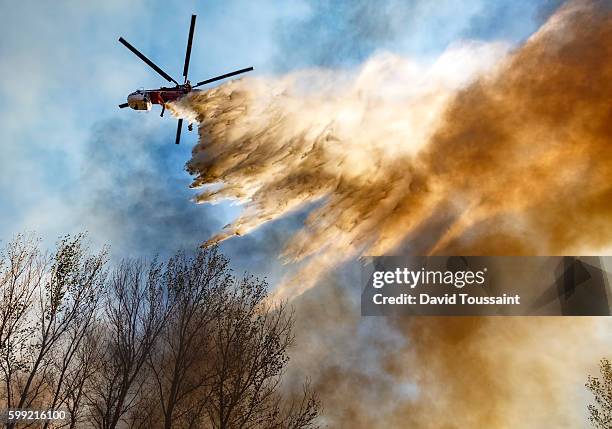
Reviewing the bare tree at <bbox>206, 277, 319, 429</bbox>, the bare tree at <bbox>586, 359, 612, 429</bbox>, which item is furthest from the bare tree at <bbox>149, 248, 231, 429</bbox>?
the bare tree at <bbox>586, 359, 612, 429</bbox>

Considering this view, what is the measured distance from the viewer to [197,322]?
22.9 meters

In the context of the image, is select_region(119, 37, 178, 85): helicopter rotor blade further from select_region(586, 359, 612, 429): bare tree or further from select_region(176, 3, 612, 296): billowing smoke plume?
select_region(586, 359, 612, 429): bare tree

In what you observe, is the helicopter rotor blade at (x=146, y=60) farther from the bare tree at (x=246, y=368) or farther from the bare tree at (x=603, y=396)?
the bare tree at (x=603, y=396)

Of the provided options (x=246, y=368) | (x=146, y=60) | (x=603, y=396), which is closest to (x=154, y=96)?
(x=146, y=60)

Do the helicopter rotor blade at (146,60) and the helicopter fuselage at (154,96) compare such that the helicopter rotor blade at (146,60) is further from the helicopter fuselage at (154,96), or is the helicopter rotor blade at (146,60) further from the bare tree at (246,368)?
the bare tree at (246,368)

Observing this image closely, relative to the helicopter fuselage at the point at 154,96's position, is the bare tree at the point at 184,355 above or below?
below

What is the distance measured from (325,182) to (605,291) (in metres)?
16.0

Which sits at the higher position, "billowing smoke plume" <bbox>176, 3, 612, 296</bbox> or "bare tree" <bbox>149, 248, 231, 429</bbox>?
"billowing smoke plume" <bbox>176, 3, 612, 296</bbox>

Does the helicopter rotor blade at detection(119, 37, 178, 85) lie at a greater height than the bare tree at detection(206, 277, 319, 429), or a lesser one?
greater

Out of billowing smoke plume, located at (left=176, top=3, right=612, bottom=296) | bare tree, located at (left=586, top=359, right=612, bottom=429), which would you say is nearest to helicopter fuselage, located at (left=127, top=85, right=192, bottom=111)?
billowing smoke plume, located at (left=176, top=3, right=612, bottom=296)

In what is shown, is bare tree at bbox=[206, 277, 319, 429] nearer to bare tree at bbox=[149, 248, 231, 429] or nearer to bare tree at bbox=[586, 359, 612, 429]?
bare tree at bbox=[149, 248, 231, 429]

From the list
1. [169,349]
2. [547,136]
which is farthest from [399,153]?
[169,349]

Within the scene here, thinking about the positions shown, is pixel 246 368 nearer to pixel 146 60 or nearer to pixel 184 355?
pixel 184 355

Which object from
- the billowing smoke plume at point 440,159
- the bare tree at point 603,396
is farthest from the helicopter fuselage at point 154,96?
the bare tree at point 603,396
